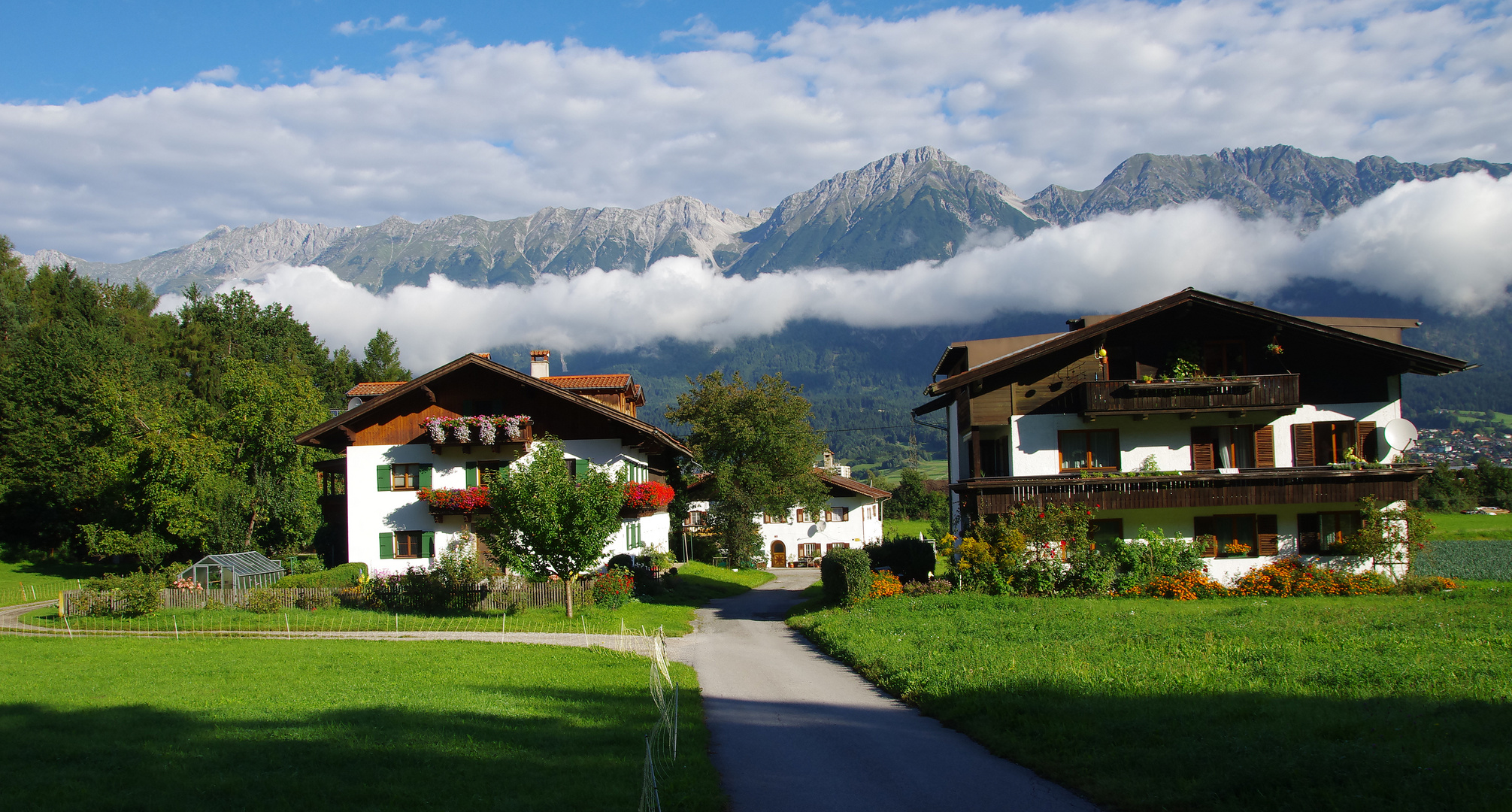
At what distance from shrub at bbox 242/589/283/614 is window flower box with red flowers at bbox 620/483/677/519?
40.1 feet

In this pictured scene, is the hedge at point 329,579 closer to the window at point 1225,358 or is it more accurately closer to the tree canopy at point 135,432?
the tree canopy at point 135,432

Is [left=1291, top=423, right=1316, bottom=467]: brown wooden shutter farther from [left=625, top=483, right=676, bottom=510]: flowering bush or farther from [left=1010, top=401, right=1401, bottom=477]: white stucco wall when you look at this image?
[left=625, top=483, right=676, bottom=510]: flowering bush

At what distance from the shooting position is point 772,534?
69812mm

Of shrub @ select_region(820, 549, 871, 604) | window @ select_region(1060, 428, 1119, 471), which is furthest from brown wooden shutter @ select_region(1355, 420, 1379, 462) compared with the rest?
shrub @ select_region(820, 549, 871, 604)

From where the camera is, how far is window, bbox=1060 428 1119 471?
1217 inches

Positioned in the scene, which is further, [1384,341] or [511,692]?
[1384,341]

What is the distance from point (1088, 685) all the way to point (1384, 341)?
23.6 meters

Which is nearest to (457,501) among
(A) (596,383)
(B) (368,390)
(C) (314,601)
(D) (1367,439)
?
(C) (314,601)

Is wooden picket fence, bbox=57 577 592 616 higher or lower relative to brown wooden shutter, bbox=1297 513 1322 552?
lower

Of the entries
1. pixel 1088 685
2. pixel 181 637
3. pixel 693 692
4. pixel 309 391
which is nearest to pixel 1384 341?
pixel 1088 685

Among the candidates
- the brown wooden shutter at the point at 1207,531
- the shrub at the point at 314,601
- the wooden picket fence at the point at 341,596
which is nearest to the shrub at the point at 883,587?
the wooden picket fence at the point at 341,596

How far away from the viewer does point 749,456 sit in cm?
5878

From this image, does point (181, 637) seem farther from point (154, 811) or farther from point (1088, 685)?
point (1088, 685)

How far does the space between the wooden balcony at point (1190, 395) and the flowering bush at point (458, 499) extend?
22.2 meters
